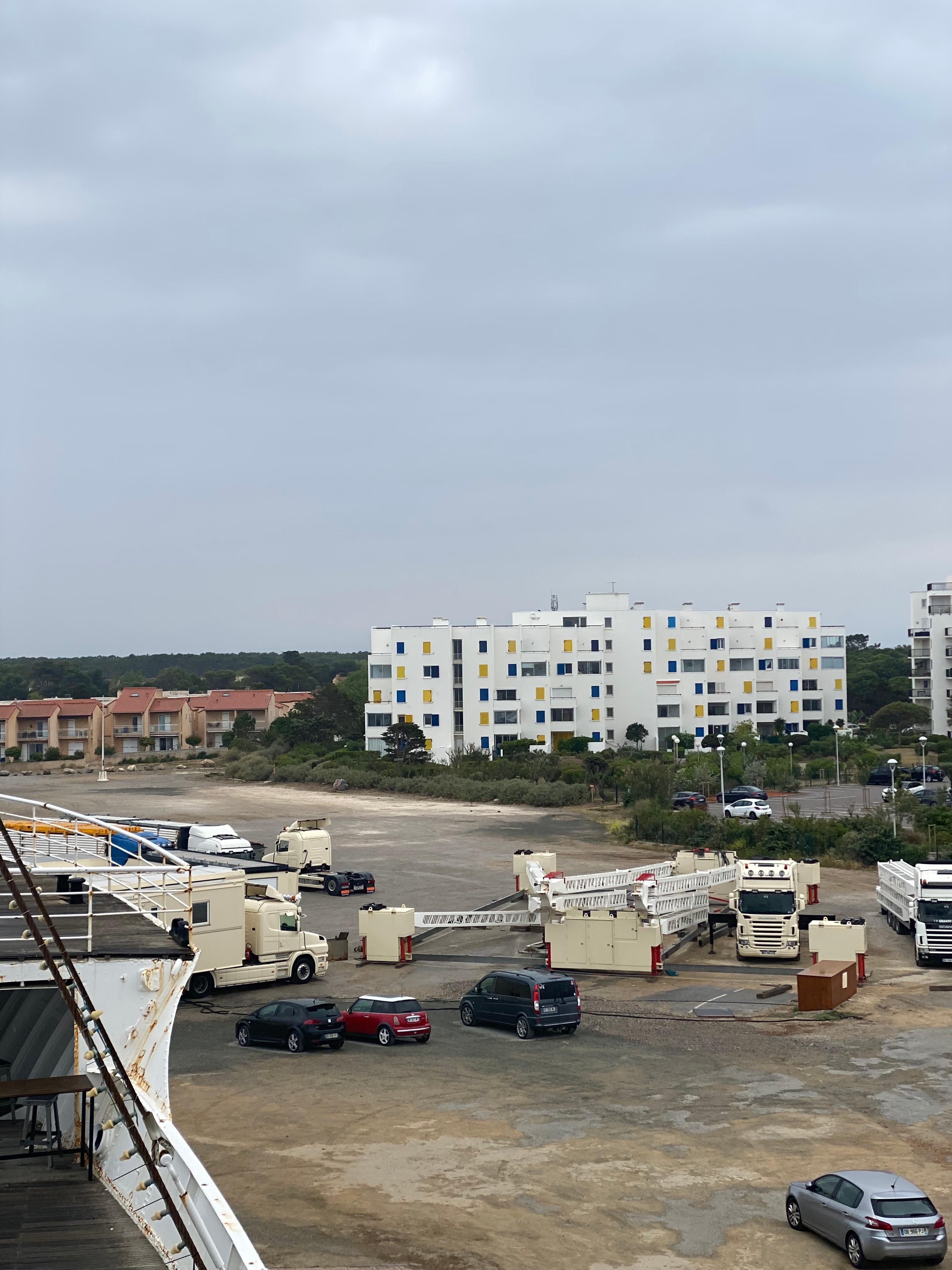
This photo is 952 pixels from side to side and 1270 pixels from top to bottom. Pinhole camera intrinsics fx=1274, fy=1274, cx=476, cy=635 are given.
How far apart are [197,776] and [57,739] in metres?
36.7

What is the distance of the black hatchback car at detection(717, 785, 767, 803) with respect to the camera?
2916 inches

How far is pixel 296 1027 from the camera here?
968 inches

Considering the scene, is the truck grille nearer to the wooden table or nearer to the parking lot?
the parking lot

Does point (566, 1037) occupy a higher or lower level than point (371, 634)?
Answer: lower

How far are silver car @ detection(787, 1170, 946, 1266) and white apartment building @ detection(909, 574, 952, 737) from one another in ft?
356

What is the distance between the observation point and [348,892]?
44.9 m

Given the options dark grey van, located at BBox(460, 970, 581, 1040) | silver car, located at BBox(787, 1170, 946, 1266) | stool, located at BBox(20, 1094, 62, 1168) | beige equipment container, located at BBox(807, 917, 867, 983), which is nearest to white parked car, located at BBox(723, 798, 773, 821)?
beige equipment container, located at BBox(807, 917, 867, 983)

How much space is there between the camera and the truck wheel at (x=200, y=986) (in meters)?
29.5

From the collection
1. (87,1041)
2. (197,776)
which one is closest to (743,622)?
(197,776)

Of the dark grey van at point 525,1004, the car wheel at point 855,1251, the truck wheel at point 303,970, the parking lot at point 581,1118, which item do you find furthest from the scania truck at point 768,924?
the car wheel at point 855,1251

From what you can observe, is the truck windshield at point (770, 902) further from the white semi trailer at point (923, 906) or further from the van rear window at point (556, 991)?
the van rear window at point (556, 991)

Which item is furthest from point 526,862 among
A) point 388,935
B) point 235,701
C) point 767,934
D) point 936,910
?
point 235,701

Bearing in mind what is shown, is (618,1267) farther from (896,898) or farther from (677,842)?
(677,842)

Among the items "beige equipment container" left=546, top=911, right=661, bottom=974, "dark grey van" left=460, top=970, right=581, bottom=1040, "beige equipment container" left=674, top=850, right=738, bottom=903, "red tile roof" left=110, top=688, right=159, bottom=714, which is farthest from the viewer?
"red tile roof" left=110, top=688, right=159, bottom=714
